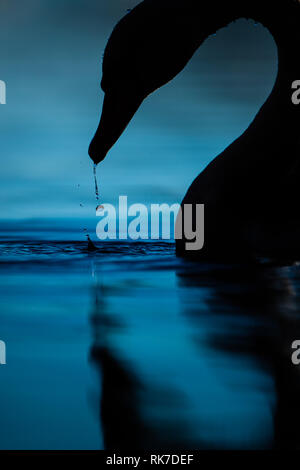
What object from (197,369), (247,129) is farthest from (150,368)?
A: (247,129)

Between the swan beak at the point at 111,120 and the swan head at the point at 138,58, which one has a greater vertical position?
the swan head at the point at 138,58

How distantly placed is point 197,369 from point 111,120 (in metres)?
2.59

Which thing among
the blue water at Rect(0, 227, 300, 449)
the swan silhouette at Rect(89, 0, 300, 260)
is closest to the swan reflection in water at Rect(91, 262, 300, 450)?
the blue water at Rect(0, 227, 300, 449)

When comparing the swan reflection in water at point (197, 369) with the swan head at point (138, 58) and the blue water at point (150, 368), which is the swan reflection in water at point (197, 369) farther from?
the swan head at point (138, 58)

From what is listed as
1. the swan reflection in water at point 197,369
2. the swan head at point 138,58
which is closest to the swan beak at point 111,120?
the swan head at point 138,58

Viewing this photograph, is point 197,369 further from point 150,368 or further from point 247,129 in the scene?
point 247,129

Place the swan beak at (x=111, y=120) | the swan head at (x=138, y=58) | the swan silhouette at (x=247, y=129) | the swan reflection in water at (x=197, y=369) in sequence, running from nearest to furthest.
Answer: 1. the swan reflection in water at (x=197, y=369)
2. the swan silhouette at (x=247, y=129)
3. the swan head at (x=138, y=58)
4. the swan beak at (x=111, y=120)

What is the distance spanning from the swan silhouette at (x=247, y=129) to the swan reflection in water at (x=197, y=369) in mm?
1167

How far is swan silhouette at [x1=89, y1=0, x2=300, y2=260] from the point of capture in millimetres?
2977

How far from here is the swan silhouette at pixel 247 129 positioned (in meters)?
2.98

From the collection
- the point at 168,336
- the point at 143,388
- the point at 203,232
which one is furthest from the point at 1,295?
the point at 203,232

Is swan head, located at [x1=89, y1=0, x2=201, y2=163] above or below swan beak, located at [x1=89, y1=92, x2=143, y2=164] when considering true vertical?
above

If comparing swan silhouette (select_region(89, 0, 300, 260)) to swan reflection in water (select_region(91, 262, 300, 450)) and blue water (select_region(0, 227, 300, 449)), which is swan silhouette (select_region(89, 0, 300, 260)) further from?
swan reflection in water (select_region(91, 262, 300, 450))

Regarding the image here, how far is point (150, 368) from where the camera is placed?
1.02m
